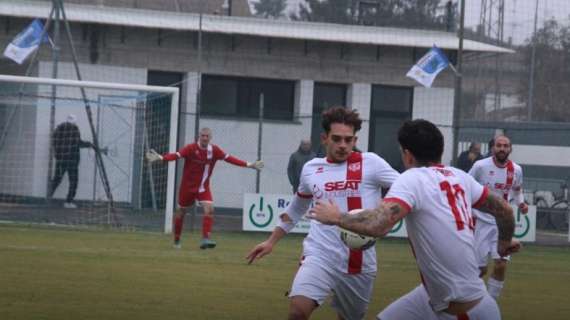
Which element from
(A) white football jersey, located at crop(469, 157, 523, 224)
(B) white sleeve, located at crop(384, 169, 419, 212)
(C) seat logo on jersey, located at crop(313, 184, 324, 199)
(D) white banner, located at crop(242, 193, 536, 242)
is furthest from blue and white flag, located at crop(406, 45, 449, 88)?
(B) white sleeve, located at crop(384, 169, 419, 212)

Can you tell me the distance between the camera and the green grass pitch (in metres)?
11.9

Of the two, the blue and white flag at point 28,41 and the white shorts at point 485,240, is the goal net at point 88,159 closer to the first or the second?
the blue and white flag at point 28,41

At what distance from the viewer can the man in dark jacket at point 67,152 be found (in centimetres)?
2409

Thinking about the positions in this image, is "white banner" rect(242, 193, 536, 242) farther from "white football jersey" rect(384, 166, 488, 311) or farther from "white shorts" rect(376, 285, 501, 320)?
"white football jersey" rect(384, 166, 488, 311)

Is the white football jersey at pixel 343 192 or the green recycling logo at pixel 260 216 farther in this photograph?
the green recycling logo at pixel 260 216

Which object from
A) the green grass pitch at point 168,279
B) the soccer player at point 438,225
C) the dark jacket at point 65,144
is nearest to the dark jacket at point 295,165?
the green grass pitch at point 168,279

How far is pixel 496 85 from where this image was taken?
123ft

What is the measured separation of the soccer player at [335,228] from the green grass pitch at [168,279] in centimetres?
281

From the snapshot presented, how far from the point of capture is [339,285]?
28.8 ft

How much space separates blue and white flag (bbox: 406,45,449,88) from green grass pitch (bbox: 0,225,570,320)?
183 inches

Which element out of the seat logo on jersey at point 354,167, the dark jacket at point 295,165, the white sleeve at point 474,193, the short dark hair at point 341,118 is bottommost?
the dark jacket at point 295,165

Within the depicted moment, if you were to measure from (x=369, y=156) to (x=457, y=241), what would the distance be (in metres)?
2.36

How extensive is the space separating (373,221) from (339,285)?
2334 mm

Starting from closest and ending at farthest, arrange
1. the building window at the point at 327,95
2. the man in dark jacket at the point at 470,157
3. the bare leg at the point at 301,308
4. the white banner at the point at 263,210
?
the bare leg at the point at 301,308
the white banner at the point at 263,210
the man in dark jacket at the point at 470,157
the building window at the point at 327,95
